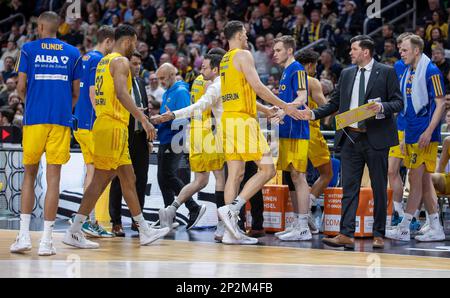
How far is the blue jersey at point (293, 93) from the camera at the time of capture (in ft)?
29.4

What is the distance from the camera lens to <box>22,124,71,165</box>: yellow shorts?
7.38 metres

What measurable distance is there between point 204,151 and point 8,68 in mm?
10260

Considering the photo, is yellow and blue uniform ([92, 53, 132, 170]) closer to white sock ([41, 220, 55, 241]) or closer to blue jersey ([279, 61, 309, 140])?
white sock ([41, 220, 55, 241])

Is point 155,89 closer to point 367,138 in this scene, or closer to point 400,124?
point 400,124

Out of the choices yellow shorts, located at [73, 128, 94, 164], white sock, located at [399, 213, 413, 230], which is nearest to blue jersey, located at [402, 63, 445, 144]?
white sock, located at [399, 213, 413, 230]

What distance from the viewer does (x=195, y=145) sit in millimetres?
9562

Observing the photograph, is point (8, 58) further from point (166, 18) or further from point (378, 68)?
point (378, 68)

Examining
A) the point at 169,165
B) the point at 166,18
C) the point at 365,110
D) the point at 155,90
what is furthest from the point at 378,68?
the point at 166,18

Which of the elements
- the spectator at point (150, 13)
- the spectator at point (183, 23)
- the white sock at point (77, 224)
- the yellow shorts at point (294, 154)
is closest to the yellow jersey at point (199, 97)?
the yellow shorts at point (294, 154)

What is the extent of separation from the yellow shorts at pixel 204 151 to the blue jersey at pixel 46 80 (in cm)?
233

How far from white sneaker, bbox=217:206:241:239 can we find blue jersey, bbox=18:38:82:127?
5.91 feet

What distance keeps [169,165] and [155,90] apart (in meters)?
5.52

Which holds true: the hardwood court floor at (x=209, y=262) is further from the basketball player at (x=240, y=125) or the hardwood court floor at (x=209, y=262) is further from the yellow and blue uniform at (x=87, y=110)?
the yellow and blue uniform at (x=87, y=110)
